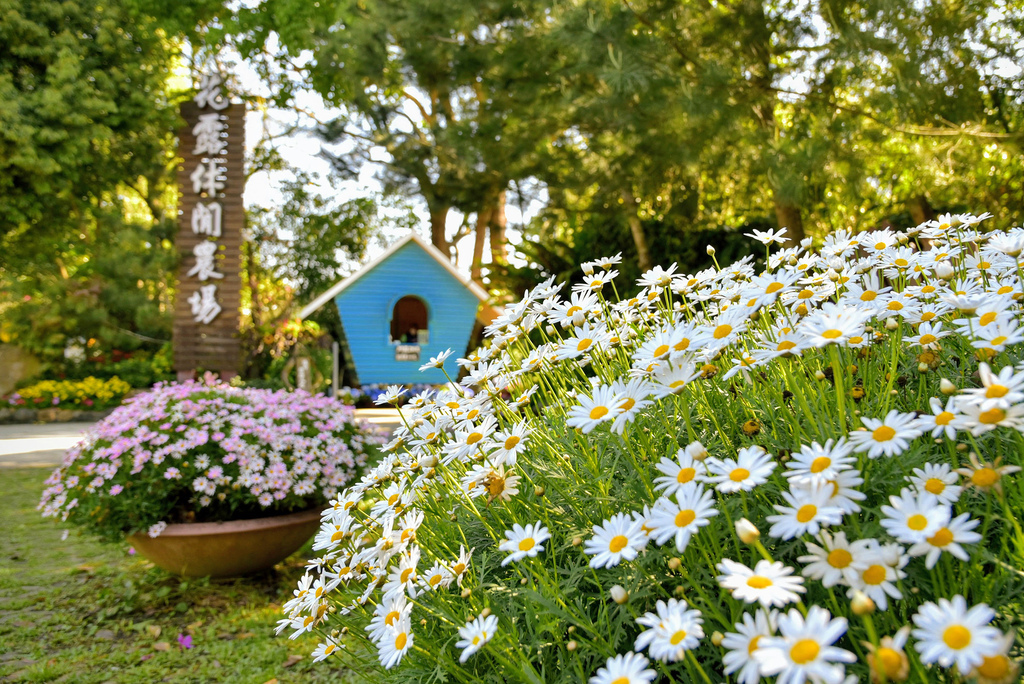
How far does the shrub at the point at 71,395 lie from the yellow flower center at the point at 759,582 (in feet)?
41.4

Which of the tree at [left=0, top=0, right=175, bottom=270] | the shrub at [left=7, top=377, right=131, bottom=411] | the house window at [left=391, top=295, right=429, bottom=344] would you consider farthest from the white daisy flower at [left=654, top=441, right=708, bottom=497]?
the shrub at [left=7, top=377, right=131, bottom=411]

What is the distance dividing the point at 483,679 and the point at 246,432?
226 cm

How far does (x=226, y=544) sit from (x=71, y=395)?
10469 mm

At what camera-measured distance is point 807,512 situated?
2.56ft

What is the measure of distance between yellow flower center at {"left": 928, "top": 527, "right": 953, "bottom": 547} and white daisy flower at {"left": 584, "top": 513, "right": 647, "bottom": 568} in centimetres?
31

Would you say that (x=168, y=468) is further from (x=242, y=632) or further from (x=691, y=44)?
(x=691, y=44)

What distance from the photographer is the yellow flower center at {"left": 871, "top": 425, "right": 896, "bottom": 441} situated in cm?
86

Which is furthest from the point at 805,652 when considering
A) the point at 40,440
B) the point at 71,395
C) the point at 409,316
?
the point at 71,395

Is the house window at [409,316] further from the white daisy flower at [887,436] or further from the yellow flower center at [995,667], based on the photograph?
the yellow flower center at [995,667]

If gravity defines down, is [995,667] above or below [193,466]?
above

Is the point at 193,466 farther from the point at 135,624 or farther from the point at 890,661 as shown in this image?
the point at 890,661

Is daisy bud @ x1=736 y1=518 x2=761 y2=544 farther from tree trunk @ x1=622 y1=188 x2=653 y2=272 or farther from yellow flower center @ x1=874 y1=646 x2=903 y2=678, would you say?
tree trunk @ x1=622 y1=188 x2=653 y2=272

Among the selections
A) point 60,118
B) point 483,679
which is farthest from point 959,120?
point 60,118

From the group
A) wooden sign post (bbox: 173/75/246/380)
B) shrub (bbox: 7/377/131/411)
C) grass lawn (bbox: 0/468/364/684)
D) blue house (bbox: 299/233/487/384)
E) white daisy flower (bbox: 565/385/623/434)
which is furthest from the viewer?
shrub (bbox: 7/377/131/411)
